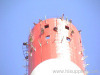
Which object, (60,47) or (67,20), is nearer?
(60,47)

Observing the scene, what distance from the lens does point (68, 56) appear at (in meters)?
36.8

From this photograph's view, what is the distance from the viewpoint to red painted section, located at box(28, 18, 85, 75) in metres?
37.1

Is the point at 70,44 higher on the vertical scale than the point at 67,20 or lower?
lower

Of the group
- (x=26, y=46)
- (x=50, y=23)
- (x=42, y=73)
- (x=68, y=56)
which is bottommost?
(x=42, y=73)

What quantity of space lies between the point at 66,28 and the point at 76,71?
25.7 feet

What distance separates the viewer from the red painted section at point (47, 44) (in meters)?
37.1

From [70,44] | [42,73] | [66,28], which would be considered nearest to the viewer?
[42,73]

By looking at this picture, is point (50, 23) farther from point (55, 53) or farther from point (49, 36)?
point (55, 53)

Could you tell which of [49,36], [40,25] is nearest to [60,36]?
[49,36]

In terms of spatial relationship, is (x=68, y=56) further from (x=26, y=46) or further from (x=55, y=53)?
(x=26, y=46)

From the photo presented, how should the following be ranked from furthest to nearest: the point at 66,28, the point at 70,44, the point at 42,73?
the point at 66,28, the point at 70,44, the point at 42,73

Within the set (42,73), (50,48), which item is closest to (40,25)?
(50,48)

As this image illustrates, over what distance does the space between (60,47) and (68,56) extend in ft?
5.45

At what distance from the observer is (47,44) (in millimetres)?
37938
